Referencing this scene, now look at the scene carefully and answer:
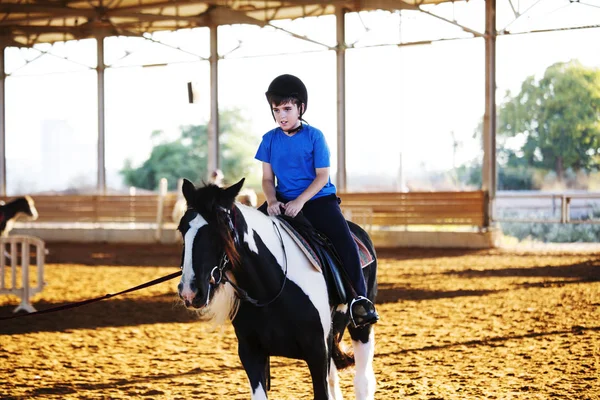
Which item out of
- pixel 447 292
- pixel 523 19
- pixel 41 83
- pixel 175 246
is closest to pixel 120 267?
pixel 175 246

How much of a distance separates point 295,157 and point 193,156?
3504 centimetres

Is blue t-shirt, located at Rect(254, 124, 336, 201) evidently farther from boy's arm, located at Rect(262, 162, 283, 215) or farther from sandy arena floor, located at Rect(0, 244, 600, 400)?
sandy arena floor, located at Rect(0, 244, 600, 400)

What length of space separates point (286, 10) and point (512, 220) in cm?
759

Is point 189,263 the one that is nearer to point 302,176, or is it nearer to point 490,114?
point 302,176

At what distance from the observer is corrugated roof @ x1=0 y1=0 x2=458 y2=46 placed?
17.4m

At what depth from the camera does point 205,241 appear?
267 centimetres

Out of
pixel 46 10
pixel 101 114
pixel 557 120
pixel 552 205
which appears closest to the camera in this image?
pixel 552 205

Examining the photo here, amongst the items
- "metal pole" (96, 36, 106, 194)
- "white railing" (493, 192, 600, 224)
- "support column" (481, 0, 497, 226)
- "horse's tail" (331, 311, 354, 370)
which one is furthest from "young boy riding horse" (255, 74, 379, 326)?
"metal pole" (96, 36, 106, 194)

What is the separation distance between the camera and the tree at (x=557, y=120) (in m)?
16.1

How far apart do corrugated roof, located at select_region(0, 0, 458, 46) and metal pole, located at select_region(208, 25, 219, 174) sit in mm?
531

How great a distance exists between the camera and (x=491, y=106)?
1662 centimetres

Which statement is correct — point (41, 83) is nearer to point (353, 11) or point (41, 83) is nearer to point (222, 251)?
point (353, 11)

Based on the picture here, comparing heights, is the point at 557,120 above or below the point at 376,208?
above

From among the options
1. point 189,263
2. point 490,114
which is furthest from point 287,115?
point 490,114
